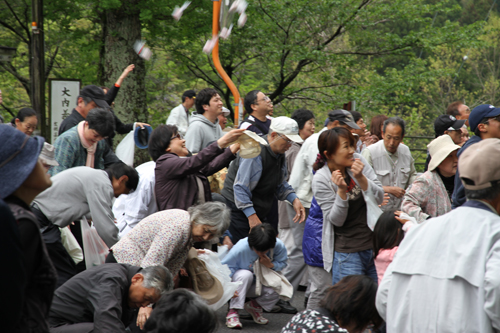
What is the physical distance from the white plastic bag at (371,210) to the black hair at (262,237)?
1.20 m

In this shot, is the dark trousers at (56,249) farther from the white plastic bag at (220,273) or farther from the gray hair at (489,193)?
the gray hair at (489,193)

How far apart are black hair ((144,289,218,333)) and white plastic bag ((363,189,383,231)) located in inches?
67.6

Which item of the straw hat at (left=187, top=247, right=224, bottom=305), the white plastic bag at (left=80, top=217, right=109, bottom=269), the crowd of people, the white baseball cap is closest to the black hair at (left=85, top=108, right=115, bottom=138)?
the crowd of people

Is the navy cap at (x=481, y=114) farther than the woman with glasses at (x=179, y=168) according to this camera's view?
No

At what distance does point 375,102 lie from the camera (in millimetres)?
11227

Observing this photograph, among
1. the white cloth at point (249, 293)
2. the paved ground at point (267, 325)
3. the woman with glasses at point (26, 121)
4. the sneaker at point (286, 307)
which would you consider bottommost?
the paved ground at point (267, 325)

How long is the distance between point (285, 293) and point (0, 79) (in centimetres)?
1205

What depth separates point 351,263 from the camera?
3912 mm

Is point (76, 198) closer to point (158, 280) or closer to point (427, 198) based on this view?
point (158, 280)

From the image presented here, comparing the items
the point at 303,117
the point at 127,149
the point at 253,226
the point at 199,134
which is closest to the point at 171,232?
the point at 253,226

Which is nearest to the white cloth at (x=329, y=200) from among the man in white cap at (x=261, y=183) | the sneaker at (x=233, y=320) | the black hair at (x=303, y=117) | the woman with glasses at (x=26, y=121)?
the man in white cap at (x=261, y=183)

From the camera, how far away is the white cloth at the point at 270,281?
4.97m

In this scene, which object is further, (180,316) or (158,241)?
(158,241)

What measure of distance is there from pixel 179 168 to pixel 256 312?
1801 mm
